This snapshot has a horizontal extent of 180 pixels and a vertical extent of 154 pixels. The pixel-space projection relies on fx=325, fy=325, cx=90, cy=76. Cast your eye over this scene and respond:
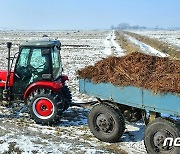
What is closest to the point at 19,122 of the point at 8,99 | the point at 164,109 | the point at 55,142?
the point at 8,99

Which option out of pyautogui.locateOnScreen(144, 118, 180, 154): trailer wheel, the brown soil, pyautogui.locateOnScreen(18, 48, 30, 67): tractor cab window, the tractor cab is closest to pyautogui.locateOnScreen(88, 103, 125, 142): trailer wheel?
the brown soil

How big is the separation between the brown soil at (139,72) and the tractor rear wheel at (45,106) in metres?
1.10

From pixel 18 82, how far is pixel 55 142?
251 cm

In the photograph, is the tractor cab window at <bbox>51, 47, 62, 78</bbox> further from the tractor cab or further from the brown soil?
the brown soil

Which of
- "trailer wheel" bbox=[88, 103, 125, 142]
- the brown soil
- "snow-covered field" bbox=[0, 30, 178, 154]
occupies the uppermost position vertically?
the brown soil

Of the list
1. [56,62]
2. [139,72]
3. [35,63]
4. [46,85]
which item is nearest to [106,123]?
[139,72]

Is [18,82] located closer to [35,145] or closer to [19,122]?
[19,122]

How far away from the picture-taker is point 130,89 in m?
6.84

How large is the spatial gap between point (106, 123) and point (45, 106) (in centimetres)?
202

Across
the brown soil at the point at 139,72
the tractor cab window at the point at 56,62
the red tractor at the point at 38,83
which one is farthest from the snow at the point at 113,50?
the brown soil at the point at 139,72

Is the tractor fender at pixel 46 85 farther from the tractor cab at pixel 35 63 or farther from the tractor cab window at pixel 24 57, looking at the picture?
the tractor cab window at pixel 24 57

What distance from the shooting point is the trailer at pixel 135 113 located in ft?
20.1

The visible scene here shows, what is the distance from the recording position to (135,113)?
304 inches

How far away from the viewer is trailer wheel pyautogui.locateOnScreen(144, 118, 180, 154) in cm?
617
